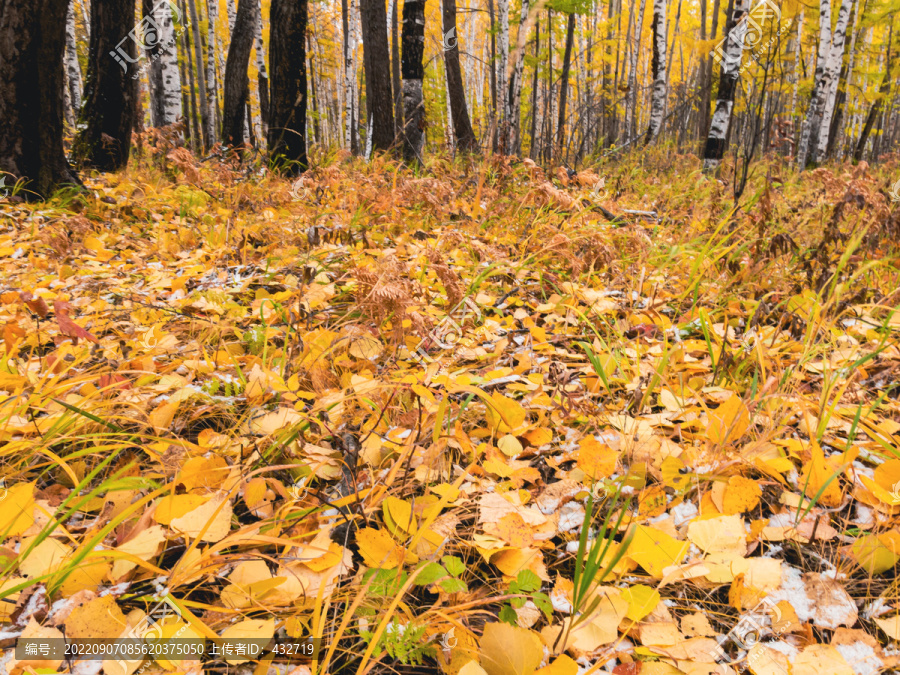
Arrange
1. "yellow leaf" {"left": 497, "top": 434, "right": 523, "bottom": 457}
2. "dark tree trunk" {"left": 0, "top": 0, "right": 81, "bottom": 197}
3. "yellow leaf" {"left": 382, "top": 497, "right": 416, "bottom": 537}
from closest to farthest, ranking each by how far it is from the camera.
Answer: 1. "yellow leaf" {"left": 382, "top": 497, "right": 416, "bottom": 537}
2. "yellow leaf" {"left": 497, "top": 434, "right": 523, "bottom": 457}
3. "dark tree trunk" {"left": 0, "top": 0, "right": 81, "bottom": 197}

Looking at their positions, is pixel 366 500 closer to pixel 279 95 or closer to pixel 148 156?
pixel 279 95

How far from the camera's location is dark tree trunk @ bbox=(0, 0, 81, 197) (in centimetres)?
301

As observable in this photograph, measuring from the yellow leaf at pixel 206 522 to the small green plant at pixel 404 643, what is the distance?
32cm

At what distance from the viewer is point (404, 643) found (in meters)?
0.72

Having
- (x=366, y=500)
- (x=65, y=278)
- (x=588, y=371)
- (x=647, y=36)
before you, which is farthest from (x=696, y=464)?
(x=647, y=36)

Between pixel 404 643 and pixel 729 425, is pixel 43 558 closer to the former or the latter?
pixel 404 643

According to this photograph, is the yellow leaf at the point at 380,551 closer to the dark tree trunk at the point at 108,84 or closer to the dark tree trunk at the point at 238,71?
the dark tree trunk at the point at 108,84

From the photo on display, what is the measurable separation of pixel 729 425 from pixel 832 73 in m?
11.5

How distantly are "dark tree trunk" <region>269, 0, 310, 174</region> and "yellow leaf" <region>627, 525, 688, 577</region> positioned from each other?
4.35 m

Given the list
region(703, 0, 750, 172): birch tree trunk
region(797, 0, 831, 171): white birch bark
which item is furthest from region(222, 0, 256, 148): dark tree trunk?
region(797, 0, 831, 171): white birch bark

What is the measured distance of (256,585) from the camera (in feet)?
2.53

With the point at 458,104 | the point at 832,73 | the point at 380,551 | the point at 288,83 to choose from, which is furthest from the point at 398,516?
the point at 832,73

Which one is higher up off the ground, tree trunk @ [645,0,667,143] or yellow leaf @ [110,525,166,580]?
tree trunk @ [645,0,667,143]
